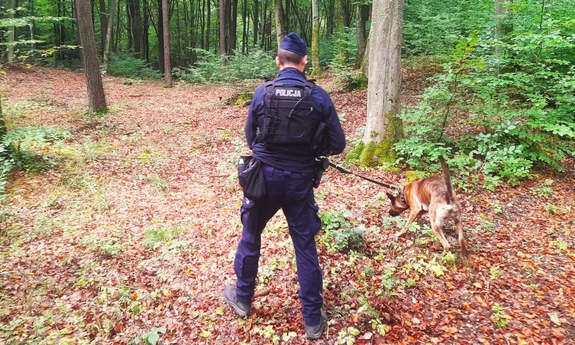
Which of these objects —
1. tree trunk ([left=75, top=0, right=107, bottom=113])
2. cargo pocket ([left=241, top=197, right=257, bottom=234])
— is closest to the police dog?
cargo pocket ([left=241, top=197, right=257, bottom=234])

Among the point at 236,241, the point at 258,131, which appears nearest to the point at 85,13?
the point at 236,241

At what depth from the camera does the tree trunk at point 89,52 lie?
11.1 m

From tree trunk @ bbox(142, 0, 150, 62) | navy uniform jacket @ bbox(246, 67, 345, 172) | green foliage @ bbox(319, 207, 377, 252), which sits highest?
tree trunk @ bbox(142, 0, 150, 62)

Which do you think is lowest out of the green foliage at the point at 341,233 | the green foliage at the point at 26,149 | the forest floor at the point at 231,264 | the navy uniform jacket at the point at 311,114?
the forest floor at the point at 231,264

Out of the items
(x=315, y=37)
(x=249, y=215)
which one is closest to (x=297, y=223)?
(x=249, y=215)

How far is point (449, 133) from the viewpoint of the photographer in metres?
8.40

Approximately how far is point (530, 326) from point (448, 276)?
0.92 meters

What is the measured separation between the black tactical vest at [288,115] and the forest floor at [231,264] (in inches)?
74.6

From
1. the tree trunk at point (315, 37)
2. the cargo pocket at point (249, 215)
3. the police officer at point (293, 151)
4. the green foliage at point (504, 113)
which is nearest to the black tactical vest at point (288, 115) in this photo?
the police officer at point (293, 151)

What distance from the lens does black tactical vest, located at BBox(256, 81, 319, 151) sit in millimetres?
2902

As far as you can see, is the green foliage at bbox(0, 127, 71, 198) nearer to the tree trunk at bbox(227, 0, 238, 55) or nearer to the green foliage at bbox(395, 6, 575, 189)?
the green foliage at bbox(395, 6, 575, 189)

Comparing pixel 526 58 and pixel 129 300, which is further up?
pixel 526 58

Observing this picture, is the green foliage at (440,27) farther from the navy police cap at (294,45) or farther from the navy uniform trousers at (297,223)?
the navy uniform trousers at (297,223)

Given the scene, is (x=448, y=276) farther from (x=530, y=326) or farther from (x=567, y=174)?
(x=567, y=174)
